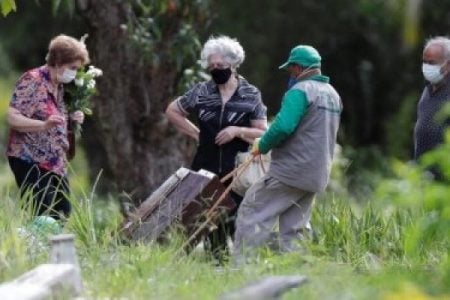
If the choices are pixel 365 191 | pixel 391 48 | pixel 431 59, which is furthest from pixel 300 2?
pixel 431 59

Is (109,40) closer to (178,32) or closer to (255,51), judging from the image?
(178,32)

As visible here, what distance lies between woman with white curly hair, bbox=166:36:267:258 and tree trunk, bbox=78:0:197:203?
152 inches

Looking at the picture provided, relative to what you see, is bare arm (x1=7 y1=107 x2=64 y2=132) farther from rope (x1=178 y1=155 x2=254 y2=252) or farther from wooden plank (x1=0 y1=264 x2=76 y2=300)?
wooden plank (x1=0 y1=264 x2=76 y2=300)

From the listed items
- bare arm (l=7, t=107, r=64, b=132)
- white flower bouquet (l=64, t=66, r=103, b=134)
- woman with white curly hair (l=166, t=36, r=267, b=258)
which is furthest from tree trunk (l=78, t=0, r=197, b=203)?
bare arm (l=7, t=107, r=64, b=132)

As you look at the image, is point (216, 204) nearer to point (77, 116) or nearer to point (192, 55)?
point (77, 116)

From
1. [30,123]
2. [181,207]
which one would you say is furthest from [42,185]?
[181,207]

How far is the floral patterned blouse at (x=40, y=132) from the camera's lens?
35.9 feet

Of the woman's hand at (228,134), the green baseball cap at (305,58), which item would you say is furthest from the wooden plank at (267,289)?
the woman's hand at (228,134)

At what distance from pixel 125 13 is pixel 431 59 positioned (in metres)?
4.65

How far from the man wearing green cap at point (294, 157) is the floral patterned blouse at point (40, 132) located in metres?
1.40

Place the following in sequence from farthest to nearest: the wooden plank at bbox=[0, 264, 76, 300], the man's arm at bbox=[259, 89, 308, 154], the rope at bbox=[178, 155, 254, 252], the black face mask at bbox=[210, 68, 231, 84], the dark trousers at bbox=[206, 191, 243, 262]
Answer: the black face mask at bbox=[210, 68, 231, 84] < the dark trousers at bbox=[206, 191, 243, 262] < the rope at bbox=[178, 155, 254, 252] < the man's arm at bbox=[259, 89, 308, 154] < the wooden plank at bbox=[0, 264, 76, 300]

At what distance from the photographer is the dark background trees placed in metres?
15.1

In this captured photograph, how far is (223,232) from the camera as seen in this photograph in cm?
1125

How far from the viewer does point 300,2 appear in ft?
89.0
